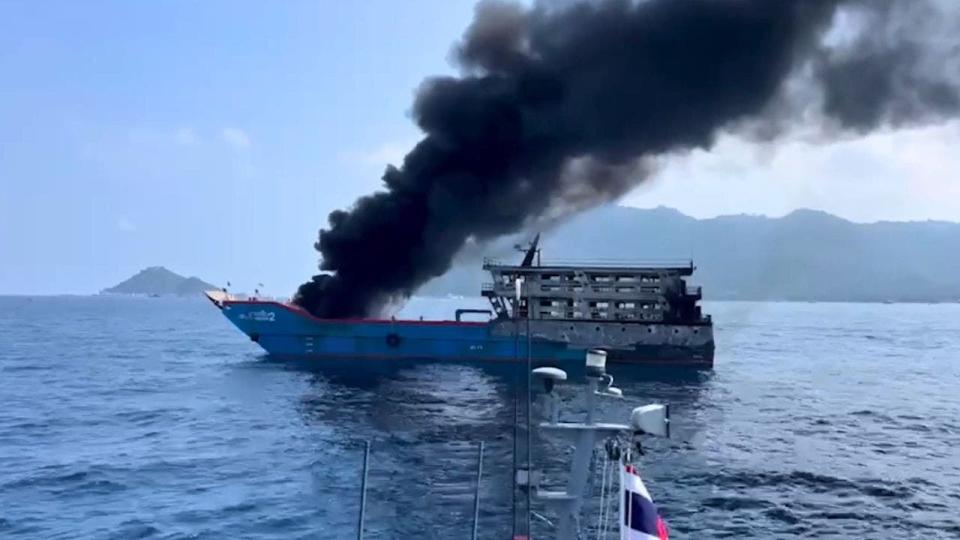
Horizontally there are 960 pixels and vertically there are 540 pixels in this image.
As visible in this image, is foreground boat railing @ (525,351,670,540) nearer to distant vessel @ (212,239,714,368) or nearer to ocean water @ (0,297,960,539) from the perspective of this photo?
ocean water @ (0,297,960,539)

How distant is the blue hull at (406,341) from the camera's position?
230 feet

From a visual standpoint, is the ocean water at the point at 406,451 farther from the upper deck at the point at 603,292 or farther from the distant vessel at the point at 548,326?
the upper deck at the point at 603,292

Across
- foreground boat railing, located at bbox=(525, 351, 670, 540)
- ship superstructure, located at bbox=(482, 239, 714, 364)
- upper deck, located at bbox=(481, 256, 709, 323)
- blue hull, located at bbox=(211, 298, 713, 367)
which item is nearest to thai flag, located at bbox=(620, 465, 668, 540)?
foreground boat railing, located at bbox=(525, 351, 670, 540)

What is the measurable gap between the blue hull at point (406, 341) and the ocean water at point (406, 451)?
3272mm

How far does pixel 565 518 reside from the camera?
1313 centimetres

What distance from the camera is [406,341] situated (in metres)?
70.7

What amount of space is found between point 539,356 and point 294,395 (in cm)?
2482

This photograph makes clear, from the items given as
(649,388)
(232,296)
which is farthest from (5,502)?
(232,296)

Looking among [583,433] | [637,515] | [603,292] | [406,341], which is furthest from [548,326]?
[637,515]

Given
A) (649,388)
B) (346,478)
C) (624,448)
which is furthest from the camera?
(649,388)

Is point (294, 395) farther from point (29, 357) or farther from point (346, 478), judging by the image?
point (29, 357)

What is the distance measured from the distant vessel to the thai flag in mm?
56342

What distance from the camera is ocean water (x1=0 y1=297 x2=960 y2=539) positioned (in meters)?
25.7

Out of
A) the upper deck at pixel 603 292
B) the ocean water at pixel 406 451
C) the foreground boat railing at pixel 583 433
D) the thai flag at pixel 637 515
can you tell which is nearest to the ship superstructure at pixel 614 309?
the upper deck at pixel 603 292
